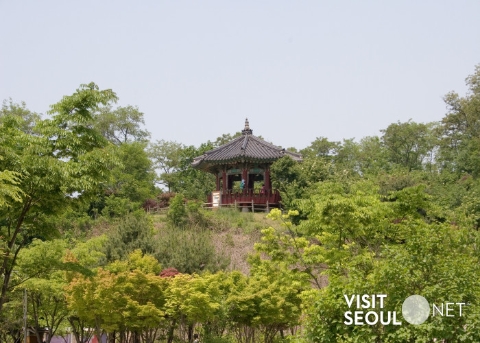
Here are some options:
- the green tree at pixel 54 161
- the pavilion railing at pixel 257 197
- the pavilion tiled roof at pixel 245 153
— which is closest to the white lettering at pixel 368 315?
the green tree at pixel 54 161

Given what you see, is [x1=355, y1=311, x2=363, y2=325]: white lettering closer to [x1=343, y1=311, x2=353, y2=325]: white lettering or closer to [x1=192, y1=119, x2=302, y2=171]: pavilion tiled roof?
[x1=343, y1=311, x2=353, y2=325]: white lettering

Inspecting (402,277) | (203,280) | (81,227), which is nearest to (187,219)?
(81,227)

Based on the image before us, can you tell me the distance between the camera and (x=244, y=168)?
38.3 metres

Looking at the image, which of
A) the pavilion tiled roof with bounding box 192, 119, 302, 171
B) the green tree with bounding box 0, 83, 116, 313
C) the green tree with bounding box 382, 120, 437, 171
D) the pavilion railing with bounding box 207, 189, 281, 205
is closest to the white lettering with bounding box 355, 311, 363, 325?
the green tree with bounding box 0, 83, 116, 313

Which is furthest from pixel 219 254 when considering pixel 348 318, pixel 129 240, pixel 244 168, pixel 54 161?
pixel 348 318

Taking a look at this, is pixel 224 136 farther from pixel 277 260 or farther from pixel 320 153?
pixel 277 260

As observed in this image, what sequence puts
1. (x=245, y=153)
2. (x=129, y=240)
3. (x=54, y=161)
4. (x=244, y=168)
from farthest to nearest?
1. (x=244, y=168)
2. (x=245, y=153)
3. (x=129, y=240)
4. (x=54, y=161)

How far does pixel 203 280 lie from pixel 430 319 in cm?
955

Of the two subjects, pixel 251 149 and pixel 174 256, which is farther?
pixel 251 149

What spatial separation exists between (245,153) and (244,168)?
3.78 feet

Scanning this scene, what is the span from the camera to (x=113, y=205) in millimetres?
38688

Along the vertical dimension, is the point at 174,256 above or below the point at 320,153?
below

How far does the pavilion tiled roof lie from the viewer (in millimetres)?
37438

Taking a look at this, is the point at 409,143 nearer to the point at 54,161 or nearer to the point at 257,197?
the point at 257,197
